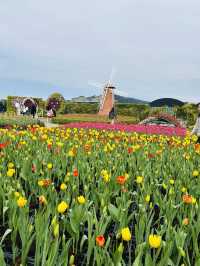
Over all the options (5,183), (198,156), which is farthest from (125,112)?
(5,183)

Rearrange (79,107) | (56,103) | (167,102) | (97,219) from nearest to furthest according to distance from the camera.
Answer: (97,219) < (167,102) < (56,103) < (79,107)

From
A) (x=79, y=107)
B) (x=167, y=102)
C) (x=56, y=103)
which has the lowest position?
(x=79, y=107)

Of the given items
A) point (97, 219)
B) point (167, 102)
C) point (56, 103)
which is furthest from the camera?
point (56, 103)

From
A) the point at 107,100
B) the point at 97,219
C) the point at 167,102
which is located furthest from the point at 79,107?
the point at 97,219

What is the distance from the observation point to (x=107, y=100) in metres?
43.5

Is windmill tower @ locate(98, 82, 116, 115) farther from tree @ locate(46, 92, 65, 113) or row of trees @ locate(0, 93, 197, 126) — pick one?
tree @ locate(46, 92, 65, 113)

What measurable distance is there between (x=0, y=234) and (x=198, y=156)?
391 cm

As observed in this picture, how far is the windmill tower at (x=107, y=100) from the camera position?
43344 mm

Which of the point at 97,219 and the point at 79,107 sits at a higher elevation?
the point at 79,107

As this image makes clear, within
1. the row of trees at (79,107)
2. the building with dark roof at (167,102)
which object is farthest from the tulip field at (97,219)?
the building with dark roof at (167,102)

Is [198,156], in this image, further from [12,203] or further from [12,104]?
[12,104]

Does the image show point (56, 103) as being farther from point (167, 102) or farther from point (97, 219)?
point (97, 219)

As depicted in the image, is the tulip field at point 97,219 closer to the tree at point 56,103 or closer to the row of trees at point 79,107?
the row of trees at point 79,107

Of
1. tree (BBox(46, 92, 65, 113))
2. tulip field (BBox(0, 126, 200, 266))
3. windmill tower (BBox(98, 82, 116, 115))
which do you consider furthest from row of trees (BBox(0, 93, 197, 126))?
tulip field (BBox(0, 126, 200, 266))
